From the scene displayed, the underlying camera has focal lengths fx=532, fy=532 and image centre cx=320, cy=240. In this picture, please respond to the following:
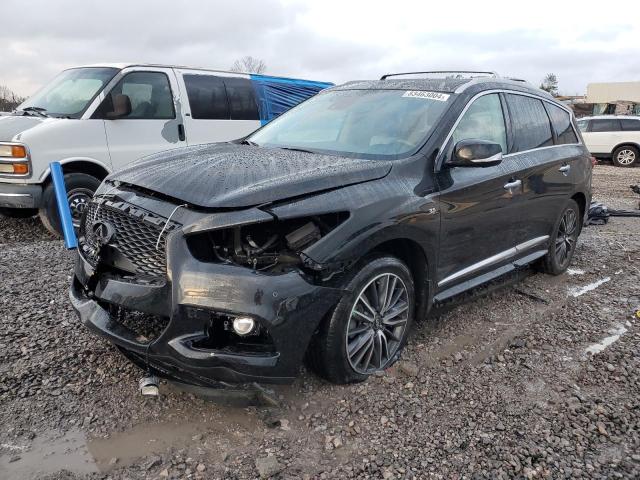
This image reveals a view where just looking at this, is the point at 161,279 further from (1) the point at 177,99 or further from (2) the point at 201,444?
(1) the point at 177,99

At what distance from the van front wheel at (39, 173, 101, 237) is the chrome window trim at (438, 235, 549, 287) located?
4.44 metres

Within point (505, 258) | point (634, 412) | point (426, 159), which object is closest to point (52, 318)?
point (426, 159)

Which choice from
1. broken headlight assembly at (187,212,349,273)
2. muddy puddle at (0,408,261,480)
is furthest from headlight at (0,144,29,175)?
broken headlight assembly at (187,212,349,273)

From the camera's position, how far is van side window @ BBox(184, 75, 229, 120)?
24.7ft

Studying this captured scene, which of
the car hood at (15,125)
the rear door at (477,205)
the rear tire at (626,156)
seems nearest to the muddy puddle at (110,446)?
the rear door at (477,205)

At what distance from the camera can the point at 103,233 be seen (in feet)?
9.46

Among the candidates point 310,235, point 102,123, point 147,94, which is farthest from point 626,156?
point 310,235

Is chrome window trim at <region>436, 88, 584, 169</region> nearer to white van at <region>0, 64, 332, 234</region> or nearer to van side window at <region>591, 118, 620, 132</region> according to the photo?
white van at <region>0, 64, 332, 234</region>

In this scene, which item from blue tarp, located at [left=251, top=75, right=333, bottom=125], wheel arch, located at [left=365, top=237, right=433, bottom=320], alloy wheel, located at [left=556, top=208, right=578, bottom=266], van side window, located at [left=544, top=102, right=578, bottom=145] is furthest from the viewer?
blue tarp, located at [left=251, top=75, right=333, bottom=125]

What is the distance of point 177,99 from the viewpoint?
734 cm

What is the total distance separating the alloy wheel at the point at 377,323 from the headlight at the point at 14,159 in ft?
15.5

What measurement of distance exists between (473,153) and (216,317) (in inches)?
76.0

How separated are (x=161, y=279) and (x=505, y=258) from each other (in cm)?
283

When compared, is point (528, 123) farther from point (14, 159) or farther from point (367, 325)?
point (14, 159)
